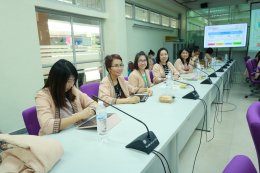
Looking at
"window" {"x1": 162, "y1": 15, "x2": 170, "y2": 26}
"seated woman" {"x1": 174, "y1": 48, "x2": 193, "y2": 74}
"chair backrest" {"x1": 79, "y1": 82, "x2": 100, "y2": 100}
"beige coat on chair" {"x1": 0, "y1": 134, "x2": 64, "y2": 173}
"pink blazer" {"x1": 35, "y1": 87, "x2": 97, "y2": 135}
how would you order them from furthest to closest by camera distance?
"window" {"x1": 162, "y1": 15, "x2": 170, "y2": 26}, "seated woman" {"x1": 174, "y1": 48, "x2": 193, "y2": 74}, "chair backrest" {"x1": 79, "y1": 82, "x2": 100, "y2": 100}, "pink blazer" {"x1": 35, "y1": 87, "x2": 97, "y2": 135}, "beige coat on chair" {"x1": 0, "y1": 134, "x2": 64, "y2": 173}

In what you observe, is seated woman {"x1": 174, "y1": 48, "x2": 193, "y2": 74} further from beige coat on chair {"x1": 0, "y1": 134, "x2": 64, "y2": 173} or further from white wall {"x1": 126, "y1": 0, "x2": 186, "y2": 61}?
beige coat on chair {"x1": 0, "y1": 134, "x2": 64, "y2": 173}

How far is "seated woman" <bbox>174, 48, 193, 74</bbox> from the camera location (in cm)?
417

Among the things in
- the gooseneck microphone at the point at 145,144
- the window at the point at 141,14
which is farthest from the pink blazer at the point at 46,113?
the window at the point at 141,14

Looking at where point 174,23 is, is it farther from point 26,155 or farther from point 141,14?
point 26,155

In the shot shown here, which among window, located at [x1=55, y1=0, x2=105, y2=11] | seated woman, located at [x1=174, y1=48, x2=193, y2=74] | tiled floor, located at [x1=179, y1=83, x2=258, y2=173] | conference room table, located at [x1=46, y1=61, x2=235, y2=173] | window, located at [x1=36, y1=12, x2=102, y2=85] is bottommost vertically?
tiled floor, located at [x1=179, y1=83, x2=258, y2=173]

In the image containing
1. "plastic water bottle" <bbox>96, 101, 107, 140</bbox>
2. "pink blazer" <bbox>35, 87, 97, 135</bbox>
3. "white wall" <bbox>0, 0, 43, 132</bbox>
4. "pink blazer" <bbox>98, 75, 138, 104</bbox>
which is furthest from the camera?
"white wall" <bbox>0, 0, 43, 132</bbox>

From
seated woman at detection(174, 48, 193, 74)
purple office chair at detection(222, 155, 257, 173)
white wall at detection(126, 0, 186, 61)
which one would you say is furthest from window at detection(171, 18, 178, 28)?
purple office chair at detection(222, 155, 257, 173)

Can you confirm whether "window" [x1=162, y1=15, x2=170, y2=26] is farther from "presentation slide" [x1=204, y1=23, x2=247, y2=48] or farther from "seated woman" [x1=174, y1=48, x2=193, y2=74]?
A: "seated woman" [x1=174, y1=48, x2=193, y2=74]

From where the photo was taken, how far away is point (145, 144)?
0.98 m

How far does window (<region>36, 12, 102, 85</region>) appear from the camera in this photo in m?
3.44

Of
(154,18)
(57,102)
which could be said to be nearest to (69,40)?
(57,102)

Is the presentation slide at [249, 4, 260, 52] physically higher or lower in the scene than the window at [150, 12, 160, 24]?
lower

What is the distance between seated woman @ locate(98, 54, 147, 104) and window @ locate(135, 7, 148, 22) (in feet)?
13.7

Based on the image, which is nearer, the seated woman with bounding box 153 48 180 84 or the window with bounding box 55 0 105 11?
the seated woman with bounding box 153 48 180 84
